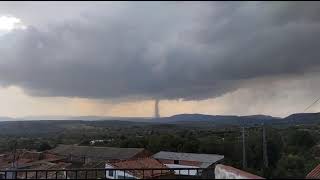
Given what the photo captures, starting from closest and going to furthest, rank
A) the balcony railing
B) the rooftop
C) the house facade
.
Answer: the balcony railing, the house facade, the rooftop

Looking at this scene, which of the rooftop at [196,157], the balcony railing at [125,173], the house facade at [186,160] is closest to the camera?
the balcony railing at [125,173]

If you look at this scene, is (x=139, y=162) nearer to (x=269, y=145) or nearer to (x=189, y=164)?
(x=189, y=164)

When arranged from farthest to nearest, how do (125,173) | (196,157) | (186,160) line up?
1. (196,157)
2. (186,160)
3. (125,173)

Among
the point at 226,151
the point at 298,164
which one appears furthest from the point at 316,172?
the point at 226,151

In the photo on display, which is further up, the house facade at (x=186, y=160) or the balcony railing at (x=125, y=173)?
the balcony railing at (x=125, y=173)

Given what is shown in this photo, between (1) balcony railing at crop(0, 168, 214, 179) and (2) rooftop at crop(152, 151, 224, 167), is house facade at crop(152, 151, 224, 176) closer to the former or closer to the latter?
(2) rooftop at crop(152, 151, 224, 167)

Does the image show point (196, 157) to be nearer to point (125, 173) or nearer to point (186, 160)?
point (186, 160)

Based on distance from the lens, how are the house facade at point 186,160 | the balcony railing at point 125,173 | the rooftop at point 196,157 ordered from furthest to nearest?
the rooftop at point 196,157 < the house facade at point 186,160 < the balcony railing at point 125,173

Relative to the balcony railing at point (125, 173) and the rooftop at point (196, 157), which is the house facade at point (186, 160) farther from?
the balcony railing at point (125, 173)

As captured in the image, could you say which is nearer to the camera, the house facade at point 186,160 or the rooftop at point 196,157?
the house facade at point 186,160

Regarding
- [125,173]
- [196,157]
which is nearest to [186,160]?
[196,157]

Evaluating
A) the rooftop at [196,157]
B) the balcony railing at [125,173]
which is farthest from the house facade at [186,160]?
the balcony railing at [125,173]

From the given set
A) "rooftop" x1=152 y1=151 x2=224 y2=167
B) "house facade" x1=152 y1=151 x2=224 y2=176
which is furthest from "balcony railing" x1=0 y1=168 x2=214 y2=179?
"rooftop" x1=152 y1=151 x2=224 y2=167
